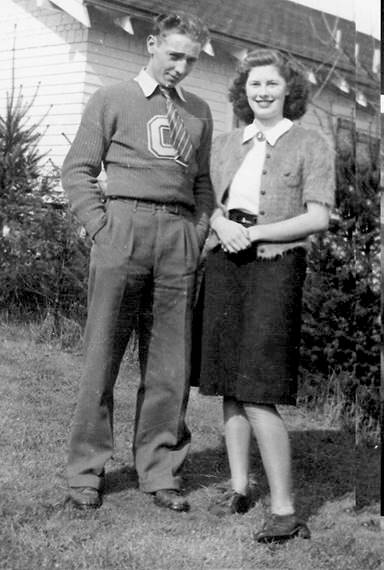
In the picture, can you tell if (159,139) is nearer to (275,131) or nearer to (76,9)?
(275,131)

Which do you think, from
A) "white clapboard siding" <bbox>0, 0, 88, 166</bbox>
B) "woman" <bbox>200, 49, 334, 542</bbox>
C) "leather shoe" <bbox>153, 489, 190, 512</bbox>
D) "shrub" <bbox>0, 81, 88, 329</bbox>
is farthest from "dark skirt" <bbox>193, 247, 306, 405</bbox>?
"white clapboard siding" <bbox>0, 0, 88, 166</bbox>

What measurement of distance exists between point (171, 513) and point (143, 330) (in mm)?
755

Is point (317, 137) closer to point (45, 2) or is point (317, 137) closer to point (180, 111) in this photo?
point (180, 111)

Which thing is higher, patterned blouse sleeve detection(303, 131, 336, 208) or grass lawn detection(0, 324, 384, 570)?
patterned blouse sleeve detection(303, 131, 336, 208)

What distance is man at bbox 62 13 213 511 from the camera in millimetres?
3543

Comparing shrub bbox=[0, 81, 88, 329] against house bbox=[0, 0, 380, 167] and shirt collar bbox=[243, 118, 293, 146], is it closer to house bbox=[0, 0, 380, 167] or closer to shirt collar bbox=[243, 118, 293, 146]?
house bbox=[0, 0, 380, 167]

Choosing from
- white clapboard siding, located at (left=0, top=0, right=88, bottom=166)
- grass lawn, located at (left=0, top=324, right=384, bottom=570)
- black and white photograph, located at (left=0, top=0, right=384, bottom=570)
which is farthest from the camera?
white clapboard siding, located at (left=0, top=0, right=88, bottom=166)

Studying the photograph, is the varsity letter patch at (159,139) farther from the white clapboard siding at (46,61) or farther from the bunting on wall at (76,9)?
the white clapboard siding at (46,61)

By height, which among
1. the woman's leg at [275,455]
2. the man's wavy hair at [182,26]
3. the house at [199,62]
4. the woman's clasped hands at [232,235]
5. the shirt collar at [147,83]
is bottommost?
the woman's leg at [275,455]

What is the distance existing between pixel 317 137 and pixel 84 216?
969mm

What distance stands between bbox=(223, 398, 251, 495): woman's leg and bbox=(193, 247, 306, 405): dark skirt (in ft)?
0.44

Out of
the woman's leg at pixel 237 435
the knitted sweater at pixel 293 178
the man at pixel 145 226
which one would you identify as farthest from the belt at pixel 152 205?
the woman's leg at pixel 237 435

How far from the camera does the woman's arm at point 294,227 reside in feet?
10.8

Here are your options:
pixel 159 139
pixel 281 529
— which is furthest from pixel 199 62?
pixel 281 529
